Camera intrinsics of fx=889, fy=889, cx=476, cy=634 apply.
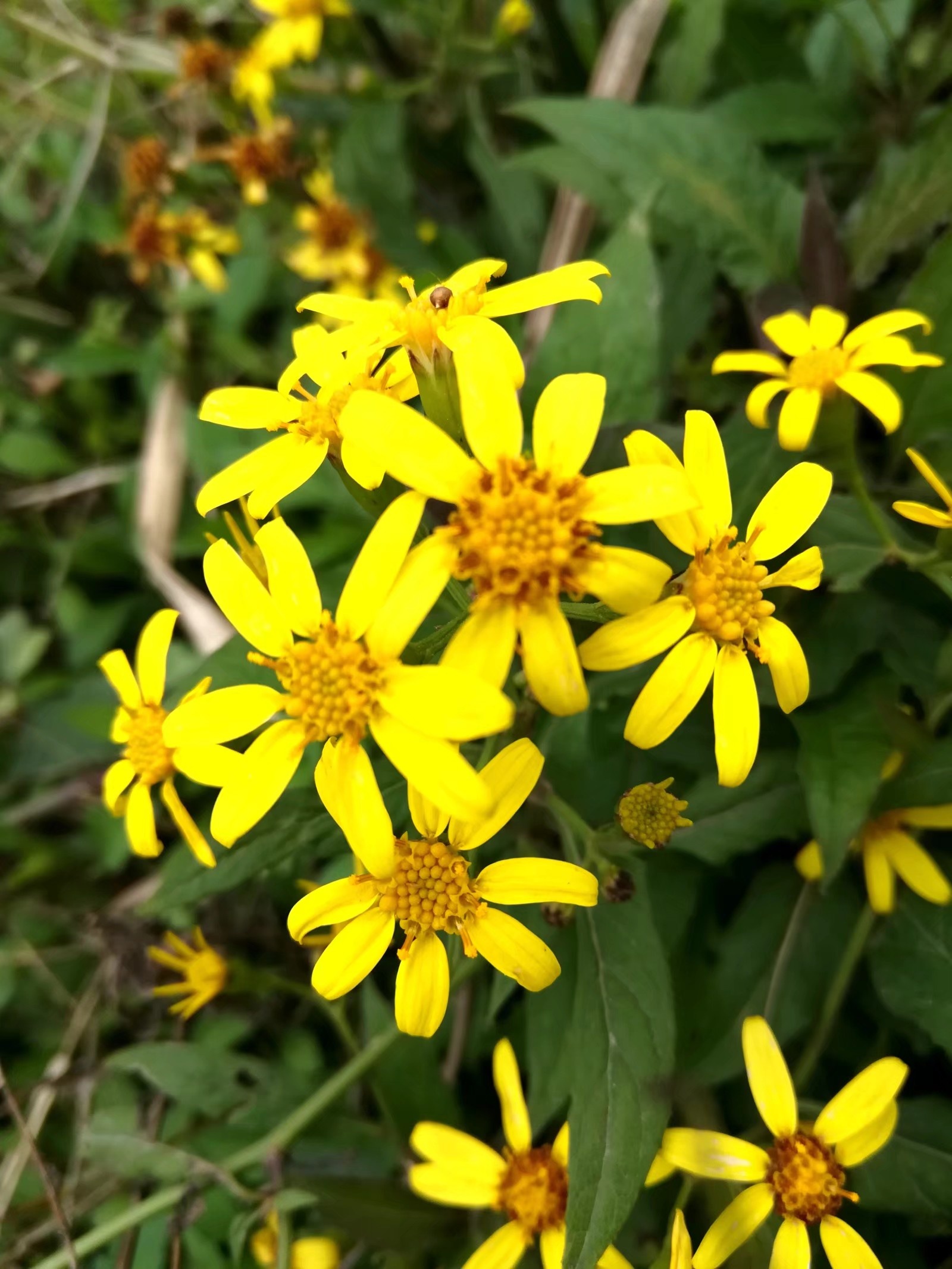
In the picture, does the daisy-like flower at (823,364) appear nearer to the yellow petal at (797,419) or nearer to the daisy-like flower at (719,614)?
the yellow petal at (797,419)

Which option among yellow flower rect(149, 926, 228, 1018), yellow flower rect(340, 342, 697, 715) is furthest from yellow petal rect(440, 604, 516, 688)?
yellow flower rect(149, 926, 228, 1018)

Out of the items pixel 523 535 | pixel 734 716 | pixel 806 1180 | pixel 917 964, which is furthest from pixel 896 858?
pixel 523 535

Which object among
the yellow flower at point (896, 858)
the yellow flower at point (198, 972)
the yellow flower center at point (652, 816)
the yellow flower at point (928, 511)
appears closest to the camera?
the yellow flower center at point (652, 816)

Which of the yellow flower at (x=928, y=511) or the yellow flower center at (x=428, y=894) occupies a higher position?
the yellow flower at (x=928, y=511)

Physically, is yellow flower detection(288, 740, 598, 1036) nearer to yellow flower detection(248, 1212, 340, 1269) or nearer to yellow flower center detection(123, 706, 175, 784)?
yellow flower center detection(123, 706, 175, 784)

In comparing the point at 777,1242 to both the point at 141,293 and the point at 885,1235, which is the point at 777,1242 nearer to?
the point at 885,1235

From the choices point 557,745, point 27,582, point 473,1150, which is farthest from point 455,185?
point 473,1150

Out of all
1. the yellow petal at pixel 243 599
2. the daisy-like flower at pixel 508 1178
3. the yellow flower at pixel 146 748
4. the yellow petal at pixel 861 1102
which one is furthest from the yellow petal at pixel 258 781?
the yellow petal at pixel 861 1102
